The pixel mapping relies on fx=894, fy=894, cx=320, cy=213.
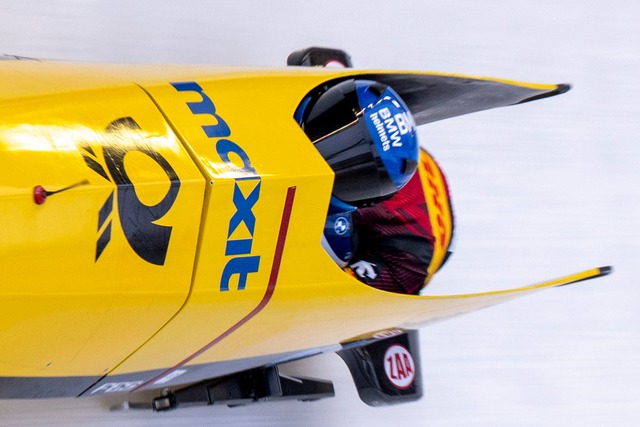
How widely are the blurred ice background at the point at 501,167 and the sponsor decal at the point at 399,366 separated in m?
0.35

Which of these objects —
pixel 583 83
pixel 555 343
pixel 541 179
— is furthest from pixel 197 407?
pixel 583 83

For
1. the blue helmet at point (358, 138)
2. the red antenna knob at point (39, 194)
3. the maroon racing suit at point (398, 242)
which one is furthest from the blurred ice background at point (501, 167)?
the red antenna knob at point (39, 194)

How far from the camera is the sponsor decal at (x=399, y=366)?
3299mm

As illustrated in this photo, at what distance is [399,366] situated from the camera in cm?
334

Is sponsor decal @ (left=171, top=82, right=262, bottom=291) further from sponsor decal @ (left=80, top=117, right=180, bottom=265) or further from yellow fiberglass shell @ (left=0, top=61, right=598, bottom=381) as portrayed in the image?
sponsor decal @ (left=80, top=117, right=180, bottom=265)

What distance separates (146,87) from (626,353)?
9.85ft

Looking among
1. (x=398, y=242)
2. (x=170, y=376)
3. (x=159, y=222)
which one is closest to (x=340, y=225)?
(x=398, y=242)

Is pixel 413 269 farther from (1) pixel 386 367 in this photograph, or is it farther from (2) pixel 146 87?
(2) pixel 146 87

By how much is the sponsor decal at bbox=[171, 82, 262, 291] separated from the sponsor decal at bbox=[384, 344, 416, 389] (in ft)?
3.71

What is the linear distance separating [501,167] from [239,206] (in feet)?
7.65

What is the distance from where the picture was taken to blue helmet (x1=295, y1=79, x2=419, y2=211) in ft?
9.10

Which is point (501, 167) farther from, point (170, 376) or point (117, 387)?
point (117, 387)

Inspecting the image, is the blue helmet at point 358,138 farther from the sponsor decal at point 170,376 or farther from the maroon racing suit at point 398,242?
the sponsor decal at point 170,376

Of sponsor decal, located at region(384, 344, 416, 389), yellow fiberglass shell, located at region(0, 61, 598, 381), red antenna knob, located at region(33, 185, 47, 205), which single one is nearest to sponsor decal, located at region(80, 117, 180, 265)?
yellow fiberglass shell, located at region(0, 61, 598, 381)
